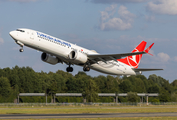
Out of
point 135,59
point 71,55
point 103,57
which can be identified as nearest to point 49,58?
point 71,55

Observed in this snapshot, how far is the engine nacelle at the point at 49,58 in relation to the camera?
55.7m

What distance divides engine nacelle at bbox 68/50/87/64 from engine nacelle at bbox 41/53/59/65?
427 centimetres

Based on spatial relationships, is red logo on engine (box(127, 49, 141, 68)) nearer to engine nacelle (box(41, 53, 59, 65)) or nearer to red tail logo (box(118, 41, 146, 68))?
red tail logo (box(118, 41, 146, 68))

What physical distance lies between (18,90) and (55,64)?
231 ft

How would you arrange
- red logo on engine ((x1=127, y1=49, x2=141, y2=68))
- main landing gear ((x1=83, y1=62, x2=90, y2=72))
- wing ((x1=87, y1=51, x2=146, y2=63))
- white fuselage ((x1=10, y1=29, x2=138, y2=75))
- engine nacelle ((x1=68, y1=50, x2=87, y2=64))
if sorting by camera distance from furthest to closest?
red logo on engine ((x1=127, y1=49, x2=141, y2=68)) < main landing gear ((x1=83, y1=62, x2=90, y2=72)) < wing ((x1=87, y1=51, x2=146, y2=63)) < engine nacelle ((x1=68, y1=50, x2=87, y2=64)) < white fuselage ((x1=10, y1=29, x2=138, y2=75))

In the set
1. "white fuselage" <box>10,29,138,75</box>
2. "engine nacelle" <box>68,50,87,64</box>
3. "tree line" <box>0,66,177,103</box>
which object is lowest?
"tree line" <box>0,66,177,103</box>

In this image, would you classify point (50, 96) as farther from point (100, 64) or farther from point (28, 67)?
point (100, 64)

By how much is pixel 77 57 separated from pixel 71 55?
3.55ft

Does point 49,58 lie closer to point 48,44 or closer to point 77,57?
point 77,57

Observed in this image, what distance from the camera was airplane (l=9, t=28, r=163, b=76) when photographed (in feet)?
159

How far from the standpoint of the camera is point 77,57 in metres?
52.7

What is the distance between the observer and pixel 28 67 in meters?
145

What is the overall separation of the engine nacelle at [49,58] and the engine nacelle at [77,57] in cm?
427

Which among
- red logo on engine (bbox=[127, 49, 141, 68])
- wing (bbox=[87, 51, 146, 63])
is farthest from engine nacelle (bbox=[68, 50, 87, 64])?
red logo on engine (bbox=[127, 49, 141, 68])
